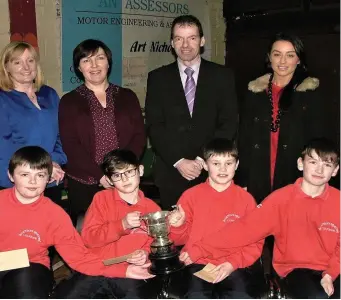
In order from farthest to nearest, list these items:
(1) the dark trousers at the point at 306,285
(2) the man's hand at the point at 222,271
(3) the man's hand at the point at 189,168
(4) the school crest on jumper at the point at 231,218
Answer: (3) the man's hand at the point at 189,168, (4) the school crest on jumper at the point at 231,218, (2) the man's hand at the point at 222,271, (1) the dark trousers at the point at 306,285

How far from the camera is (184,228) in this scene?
109 inches

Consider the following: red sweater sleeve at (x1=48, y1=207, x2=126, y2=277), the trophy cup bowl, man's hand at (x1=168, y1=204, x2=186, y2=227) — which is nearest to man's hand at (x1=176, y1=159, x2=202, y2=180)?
man's hand at (x1=168, y1=204, x2=186, y2=227)

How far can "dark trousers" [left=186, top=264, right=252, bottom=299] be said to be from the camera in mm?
2482

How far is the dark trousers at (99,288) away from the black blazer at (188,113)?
944mm

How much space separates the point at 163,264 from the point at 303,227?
0.75 meters

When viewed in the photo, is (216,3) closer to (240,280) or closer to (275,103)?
(275,103)

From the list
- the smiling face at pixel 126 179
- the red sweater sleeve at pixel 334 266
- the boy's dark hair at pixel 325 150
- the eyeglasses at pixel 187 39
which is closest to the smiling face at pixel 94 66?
the eyeglasses at pixel 187 39

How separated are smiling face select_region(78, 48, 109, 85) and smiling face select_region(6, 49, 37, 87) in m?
0.30

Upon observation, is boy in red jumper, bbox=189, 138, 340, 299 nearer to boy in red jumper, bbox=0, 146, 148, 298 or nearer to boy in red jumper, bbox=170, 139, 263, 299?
boy in red jumper, bbox=170, 139, 263, 299

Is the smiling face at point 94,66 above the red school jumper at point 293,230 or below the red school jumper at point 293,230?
above

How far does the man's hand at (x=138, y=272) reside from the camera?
260 centimetres

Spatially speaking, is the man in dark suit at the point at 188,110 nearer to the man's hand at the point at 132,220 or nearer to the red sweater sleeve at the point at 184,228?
the red sweater sleeve at the point at 184,228

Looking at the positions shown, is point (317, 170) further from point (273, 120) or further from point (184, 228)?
point (184, 228)

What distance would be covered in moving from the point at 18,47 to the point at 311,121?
5.93 feet
